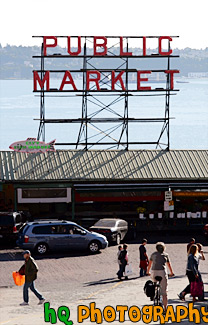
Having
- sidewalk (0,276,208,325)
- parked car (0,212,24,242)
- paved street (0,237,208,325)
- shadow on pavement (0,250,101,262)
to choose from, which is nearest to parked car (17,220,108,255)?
shadow on pavement (0,250,101,262)

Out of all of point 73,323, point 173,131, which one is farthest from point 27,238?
point 173,131

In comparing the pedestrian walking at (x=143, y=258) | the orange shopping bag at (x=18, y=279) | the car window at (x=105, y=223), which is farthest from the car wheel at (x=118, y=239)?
the orange shopping bag at (x=18, y=279)

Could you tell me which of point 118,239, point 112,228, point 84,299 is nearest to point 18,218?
point 112,228

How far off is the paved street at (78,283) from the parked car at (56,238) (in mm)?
459

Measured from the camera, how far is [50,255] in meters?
36.0

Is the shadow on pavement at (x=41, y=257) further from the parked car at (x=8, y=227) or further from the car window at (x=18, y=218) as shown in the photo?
the car window at (x=18, y=218)

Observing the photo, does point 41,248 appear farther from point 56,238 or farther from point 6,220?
point 6,220

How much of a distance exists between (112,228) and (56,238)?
3716 millimetres

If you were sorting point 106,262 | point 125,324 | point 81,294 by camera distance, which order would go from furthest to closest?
point 106,262
point 81,294
point 125,324

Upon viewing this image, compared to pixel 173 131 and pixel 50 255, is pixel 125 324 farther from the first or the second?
pixel 173 131

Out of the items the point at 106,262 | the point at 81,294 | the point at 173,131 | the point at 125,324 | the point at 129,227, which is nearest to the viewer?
the point at 125,324

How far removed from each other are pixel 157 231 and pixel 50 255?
28.1 ft

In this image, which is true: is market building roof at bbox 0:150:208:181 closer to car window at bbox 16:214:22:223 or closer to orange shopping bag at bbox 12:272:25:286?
car window at bbox 16:214:22:223

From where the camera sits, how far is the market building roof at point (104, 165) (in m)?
41.8
